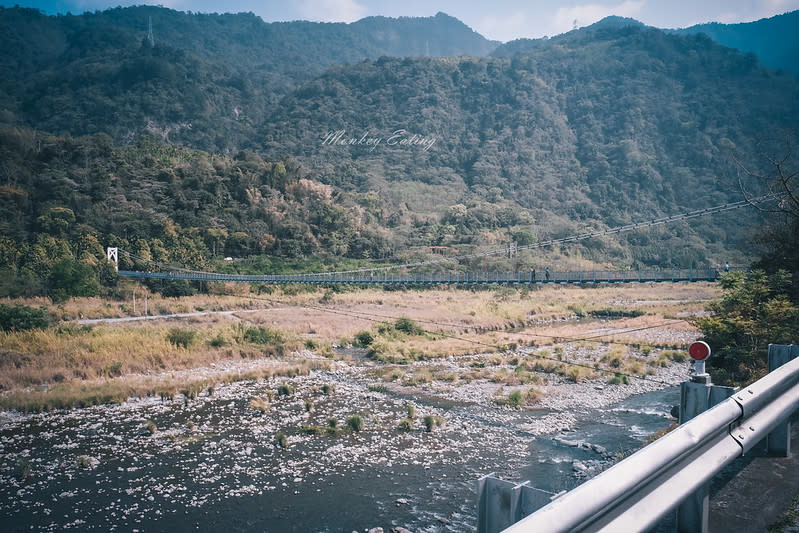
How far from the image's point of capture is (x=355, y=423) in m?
10.7

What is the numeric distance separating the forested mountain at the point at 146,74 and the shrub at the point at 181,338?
2639 inches

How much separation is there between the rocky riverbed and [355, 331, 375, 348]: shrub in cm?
645

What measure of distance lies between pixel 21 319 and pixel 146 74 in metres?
82.9

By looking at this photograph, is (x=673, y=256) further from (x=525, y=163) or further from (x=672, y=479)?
(x=672, y=479)

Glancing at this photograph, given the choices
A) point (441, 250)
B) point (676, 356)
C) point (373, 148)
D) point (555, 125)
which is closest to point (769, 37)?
point (555, 125)

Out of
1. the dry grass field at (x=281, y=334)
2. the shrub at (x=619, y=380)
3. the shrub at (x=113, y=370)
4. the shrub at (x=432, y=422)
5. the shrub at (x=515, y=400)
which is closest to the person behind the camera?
the shrub at (x=432, y=422)

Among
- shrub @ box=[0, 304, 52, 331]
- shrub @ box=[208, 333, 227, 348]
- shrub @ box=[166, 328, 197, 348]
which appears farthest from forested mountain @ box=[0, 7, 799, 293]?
shrub @ box=[208, 333, 227, 348]

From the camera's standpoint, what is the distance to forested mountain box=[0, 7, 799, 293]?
137 feet

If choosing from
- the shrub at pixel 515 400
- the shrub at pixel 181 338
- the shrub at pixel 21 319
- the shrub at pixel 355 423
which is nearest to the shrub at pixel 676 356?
the shrub at pixel 515 400

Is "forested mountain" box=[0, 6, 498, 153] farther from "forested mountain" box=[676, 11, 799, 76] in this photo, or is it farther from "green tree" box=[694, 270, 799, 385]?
"forested mountain" box=[676, 11, 799, 76]

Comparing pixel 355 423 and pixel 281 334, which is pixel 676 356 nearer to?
pixel 355 423

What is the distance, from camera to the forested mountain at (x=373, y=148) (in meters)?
41.6

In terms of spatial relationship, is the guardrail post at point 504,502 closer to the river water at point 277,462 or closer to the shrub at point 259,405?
the river water at point 277,462

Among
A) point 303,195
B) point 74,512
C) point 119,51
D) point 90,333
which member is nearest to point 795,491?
point 74,512
